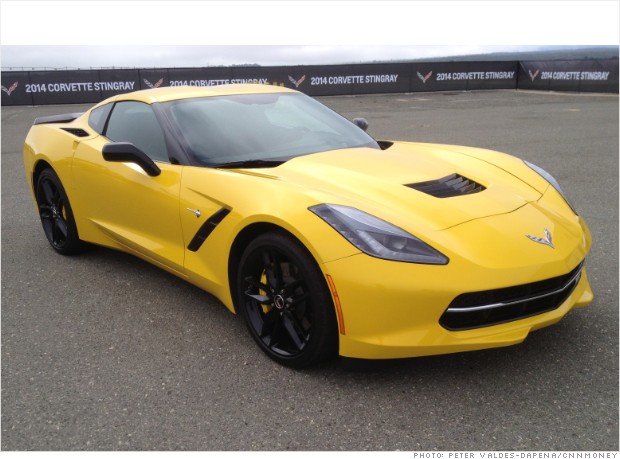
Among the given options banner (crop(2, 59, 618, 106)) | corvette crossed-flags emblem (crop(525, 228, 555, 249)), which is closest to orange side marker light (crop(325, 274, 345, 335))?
corvette crossed-flags emblem (crop(525, 228, 555, 249))

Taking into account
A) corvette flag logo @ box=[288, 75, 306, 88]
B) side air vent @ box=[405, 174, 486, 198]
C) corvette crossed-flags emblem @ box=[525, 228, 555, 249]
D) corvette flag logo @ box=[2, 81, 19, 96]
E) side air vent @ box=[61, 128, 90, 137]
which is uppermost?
side air vent @ box=[61, 128, 90, 137]

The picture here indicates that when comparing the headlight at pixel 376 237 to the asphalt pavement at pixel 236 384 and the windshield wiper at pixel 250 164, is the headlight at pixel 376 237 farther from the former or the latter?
the windshield wiper at pixel 250 164

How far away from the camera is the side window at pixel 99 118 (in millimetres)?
4223

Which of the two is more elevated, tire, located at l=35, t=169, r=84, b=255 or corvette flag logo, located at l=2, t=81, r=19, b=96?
tire, located at l=35, t=169, r=84, b=255

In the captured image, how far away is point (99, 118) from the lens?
14.2ft

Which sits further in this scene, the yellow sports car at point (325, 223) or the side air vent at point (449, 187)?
the side air vent at point (449, 187)

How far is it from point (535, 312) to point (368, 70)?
946 inches

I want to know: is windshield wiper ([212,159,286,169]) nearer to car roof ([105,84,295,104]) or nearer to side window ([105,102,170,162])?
side window ([105,102,170,162])

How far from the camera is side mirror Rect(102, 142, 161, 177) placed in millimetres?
3232

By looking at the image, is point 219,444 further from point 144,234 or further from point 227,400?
point 144,234

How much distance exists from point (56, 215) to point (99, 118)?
0.89m

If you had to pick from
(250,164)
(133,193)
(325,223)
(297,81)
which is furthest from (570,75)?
(325,223)

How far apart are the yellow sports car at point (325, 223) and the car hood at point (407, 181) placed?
1cm

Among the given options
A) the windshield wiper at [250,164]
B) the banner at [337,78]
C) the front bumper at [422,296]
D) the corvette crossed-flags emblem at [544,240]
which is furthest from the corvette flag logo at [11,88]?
the corvette crossed-flags emblem at [544,240]
